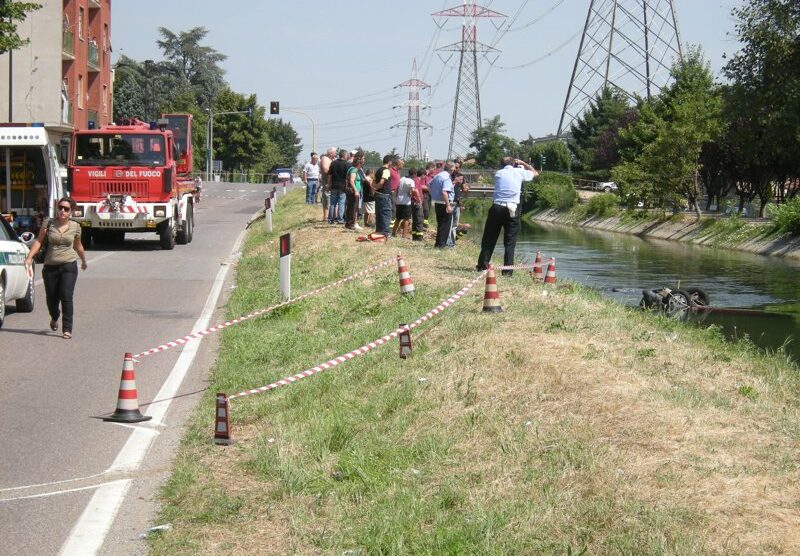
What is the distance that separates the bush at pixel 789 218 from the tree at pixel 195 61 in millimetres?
97639

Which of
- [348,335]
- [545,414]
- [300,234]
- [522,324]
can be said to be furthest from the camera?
[300,234]

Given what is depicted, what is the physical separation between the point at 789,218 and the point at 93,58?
34.5 meters

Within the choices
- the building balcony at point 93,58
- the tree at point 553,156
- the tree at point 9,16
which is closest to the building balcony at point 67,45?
the building balcony at point 93,58

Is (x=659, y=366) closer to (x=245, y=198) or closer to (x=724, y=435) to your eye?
(x=724, y=435)

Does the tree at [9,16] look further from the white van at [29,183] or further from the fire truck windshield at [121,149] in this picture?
the fire truck windshield at [121,149]

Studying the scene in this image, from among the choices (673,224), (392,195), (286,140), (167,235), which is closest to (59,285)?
(392,195)

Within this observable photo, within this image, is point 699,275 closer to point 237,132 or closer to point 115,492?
point 115,492

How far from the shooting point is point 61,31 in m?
50.2

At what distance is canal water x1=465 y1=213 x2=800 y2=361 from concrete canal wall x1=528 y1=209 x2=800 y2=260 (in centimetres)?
90

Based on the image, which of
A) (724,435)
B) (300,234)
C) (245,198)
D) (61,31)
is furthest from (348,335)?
(245,198)

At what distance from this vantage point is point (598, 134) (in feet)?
341

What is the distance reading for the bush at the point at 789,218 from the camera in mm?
45375

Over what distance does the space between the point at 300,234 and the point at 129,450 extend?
19.4m

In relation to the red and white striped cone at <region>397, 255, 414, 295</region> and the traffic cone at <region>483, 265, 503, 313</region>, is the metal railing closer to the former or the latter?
the red and white striped cone at <region>397, 255, 414, 295</region>
